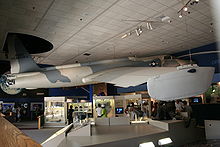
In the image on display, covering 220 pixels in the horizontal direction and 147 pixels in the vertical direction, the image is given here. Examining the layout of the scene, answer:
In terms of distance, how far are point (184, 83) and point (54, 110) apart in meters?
11.4

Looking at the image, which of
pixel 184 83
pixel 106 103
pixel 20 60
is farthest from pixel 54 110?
pixel 184 83

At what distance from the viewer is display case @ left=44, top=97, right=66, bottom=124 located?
12.3 meters

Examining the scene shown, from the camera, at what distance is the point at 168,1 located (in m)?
5.71

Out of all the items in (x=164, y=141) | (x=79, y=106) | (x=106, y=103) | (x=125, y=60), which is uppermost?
(x=125, y=60)

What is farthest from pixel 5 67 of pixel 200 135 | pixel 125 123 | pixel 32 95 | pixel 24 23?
pixel 200 135

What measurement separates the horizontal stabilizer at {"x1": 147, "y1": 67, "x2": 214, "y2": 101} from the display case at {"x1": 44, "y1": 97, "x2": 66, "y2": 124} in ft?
35.1

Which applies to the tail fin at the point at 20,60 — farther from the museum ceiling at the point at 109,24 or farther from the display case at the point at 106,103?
the display case at the point at 106,103

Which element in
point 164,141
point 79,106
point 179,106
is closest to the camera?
point 164,141

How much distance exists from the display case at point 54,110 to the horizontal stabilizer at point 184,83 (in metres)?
10.7

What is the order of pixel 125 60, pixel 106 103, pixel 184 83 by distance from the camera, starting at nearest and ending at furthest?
pixel 184 83, pixel 125 60, pixel 106 103

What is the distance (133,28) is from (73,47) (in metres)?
3.72

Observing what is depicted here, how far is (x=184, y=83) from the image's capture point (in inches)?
105

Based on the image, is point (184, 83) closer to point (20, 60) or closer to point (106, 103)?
point (20, 60)

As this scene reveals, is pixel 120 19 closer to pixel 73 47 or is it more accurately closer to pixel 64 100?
pixel 73 47
